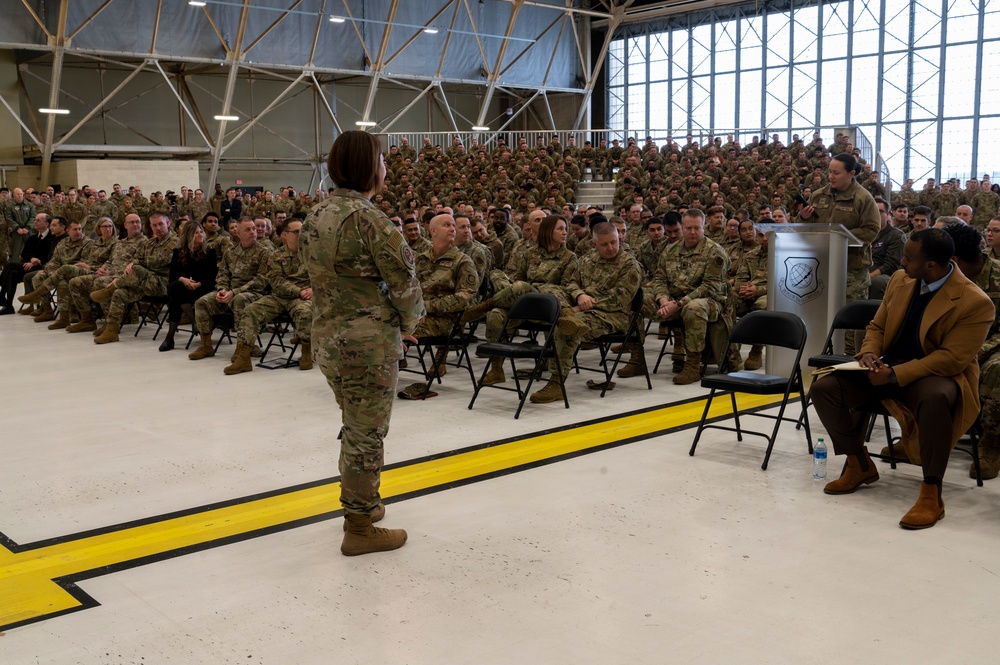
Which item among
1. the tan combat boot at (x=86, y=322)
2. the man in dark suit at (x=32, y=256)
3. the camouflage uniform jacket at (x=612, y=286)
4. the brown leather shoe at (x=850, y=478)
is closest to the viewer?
the brown leather shoe at (x=850, y=478)

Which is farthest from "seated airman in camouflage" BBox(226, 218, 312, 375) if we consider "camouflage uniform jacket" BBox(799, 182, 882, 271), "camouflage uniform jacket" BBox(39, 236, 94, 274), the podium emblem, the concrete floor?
"camouflage uniform jacket" BBox(799, 182, 882, 271)

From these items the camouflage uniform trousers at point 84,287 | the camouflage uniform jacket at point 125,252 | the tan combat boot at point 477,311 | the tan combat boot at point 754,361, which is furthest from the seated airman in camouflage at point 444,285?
the camouflage uniform trousers at point 84,287

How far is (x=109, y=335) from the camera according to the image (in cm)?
1012

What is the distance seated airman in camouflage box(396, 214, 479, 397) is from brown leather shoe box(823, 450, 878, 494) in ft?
11.0

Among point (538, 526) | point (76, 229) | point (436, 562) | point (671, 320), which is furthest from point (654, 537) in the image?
point (76, 229)

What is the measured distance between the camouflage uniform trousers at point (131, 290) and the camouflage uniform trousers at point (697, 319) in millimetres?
5823

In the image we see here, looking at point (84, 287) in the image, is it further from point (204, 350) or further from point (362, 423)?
point (362, 423)

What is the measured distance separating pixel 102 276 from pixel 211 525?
24.5ft

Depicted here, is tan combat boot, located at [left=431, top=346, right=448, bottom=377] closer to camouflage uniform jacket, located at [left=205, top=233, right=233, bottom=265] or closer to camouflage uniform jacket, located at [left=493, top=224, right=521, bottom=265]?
camouflage uniform jacket, located at [left=493, top=224, right=521, bottom=265]

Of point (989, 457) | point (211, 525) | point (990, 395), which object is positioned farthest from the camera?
point (989, 457)

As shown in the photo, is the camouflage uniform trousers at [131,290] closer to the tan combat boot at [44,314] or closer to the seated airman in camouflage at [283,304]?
the seated airman in camouflage at [283,304]

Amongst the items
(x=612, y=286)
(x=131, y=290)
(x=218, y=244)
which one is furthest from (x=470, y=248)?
(x=131, y=290)

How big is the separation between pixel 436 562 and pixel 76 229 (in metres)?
9.75

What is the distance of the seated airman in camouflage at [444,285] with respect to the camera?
713 centimetres
